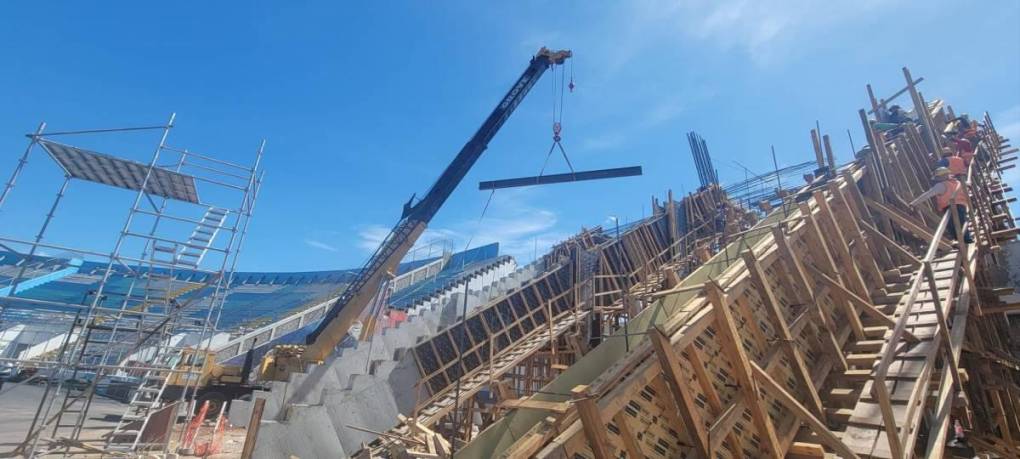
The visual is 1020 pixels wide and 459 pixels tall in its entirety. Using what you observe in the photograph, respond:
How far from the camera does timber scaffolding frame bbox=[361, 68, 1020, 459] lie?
4164 mm

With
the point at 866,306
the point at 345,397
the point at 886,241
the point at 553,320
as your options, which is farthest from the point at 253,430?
the point at 553,320

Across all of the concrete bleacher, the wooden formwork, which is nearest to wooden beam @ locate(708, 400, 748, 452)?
the wooden formwork

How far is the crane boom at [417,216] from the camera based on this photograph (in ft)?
55.5

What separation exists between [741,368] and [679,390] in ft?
2.85

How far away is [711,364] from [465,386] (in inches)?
345

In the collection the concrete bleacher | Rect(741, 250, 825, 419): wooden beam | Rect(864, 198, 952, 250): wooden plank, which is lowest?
the concrete bleacher

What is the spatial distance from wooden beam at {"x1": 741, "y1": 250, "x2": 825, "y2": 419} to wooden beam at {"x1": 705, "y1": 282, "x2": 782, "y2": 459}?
0.73 metres

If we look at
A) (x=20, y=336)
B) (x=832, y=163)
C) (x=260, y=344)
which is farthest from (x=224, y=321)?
(x=832, y=163)

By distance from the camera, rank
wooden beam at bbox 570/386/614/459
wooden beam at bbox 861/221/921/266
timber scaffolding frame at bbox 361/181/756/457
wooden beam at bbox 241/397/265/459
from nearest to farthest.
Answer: wooden beam at bbox 570/386/614/459 → wooden beam at bbox 241/397/265/459 → wooden beam at bbox 861/221/921/266 → timber scaffolding frame at bbox 361/181/756/457

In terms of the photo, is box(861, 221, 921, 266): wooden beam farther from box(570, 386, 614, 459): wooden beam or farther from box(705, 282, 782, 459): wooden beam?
box(570, 386, 614, 459): wooden beam

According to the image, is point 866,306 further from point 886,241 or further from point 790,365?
point 886,241

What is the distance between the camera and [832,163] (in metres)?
8.99

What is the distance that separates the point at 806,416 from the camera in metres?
4.42

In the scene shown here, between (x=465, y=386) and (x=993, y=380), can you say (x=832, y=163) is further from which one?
(x=465, y=386)
